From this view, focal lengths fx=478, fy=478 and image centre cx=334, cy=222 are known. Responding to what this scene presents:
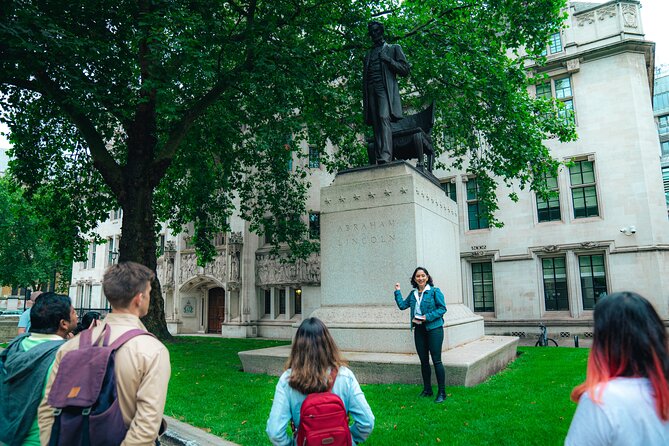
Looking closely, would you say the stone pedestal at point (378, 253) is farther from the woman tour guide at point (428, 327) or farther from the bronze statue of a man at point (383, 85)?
the woman tour guide at point (428, 327)

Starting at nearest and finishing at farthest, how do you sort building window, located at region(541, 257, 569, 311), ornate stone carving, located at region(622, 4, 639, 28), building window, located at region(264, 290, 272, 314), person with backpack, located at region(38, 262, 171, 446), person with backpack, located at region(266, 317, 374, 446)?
person with backpack, located at region(38, 262, 171, 446) < person with backpack, located at region(266, 317, 374, 446) < ornate stone carving, located at region(622, 4, 639, 28) < building window, located at region(541, 257, 569, 311) < building window, located at region(264, 290, 272, 314)

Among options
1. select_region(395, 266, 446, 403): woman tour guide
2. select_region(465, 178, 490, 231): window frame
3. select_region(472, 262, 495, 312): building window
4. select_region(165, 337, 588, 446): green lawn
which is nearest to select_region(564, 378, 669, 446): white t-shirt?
select_region(165, 337, 588, 446): green lawn

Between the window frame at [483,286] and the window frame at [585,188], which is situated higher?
the window frame at [585,188]

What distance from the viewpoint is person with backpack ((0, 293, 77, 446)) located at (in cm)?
329

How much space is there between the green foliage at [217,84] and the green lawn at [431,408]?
6894mm

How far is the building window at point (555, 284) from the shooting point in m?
21.8

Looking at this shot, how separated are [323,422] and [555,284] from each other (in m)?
21.7

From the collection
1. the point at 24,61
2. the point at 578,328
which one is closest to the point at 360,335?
the point at 24,61

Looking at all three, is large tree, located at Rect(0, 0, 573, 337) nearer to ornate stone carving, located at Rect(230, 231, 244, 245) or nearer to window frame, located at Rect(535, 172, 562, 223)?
window frame, located at Rect(535, 172, 562, 223)

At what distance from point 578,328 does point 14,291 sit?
3010 inches

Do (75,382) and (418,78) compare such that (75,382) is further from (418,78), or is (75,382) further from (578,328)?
(578,328)

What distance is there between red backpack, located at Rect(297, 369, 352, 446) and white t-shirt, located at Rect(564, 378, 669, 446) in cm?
137

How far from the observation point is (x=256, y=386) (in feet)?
26.7

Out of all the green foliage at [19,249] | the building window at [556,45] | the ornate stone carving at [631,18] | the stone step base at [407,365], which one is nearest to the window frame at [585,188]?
the building window at [556,45]
